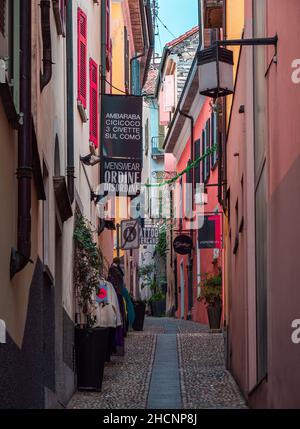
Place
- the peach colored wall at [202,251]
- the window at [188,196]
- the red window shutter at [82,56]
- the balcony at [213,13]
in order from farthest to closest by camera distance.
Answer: the window at [188,196]
the peach colored wall at [202,251]
the balcony at [213,13]
the red window shutter at [82,56]

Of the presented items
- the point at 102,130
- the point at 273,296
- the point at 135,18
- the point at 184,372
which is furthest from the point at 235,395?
the point at 135,18

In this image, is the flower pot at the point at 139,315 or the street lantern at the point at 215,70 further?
the flower pot at the point at 139,315

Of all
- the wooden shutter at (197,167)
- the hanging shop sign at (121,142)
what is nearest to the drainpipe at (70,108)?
the hanging shop sign at (121,142)

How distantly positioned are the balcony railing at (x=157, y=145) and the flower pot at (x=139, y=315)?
3203cm

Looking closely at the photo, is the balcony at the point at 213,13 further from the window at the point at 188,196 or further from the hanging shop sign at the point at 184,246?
the window at the point at 188,196

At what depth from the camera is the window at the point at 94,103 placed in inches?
696

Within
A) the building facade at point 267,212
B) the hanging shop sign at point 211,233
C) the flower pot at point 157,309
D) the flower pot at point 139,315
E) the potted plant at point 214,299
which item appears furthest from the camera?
the flower pot at point 157,309

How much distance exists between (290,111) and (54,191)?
420 centimetres

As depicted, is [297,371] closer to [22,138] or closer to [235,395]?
[22,138]

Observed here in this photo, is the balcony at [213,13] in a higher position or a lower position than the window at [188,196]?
higher

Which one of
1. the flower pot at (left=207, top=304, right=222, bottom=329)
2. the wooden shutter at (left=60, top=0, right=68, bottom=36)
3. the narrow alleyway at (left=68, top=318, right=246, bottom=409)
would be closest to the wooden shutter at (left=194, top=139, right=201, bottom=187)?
the flower pot at (left=207, top=304, right=222, bottom=329)

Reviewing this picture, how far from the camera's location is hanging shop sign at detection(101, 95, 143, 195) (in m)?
18.4

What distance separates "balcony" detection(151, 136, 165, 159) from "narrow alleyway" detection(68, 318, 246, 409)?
35.2 metres

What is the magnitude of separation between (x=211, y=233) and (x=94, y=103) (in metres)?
7.23
